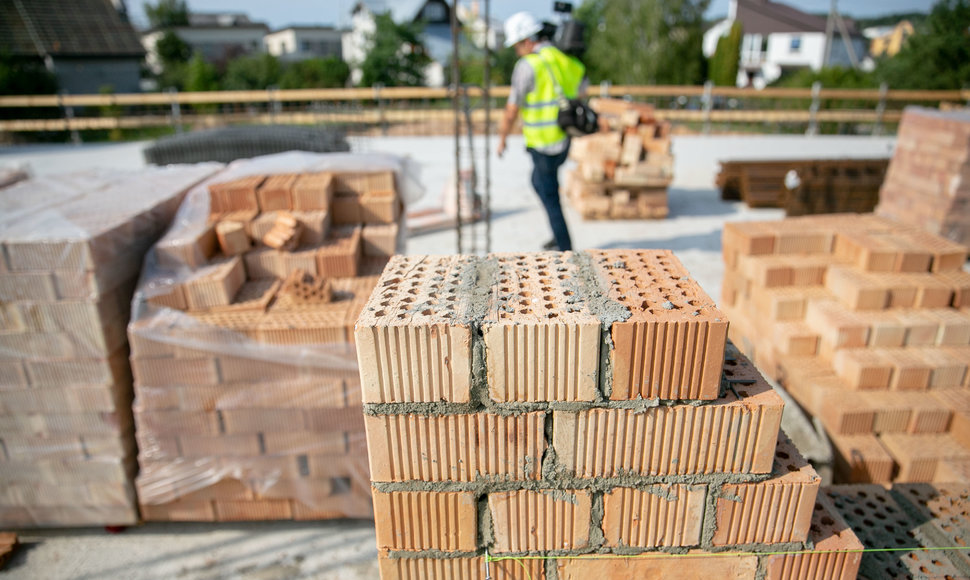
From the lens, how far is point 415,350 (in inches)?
70.6

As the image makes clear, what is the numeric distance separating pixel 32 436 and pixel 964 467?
5245 millimetres

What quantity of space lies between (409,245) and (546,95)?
2855mm

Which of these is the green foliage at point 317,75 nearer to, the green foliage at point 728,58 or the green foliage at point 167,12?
the green foliage at point 728,58

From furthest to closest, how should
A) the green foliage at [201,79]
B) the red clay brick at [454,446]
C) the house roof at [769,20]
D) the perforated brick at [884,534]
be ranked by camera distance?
the house roof at [769,20]
the green foliage at [201,79]
the perforated brick at [884,534]
the red clay brick at [454,446]

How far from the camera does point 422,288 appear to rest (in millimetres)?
2094

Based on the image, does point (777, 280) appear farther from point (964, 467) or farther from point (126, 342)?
point (126, 342)

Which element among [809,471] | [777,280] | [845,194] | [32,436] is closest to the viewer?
[809,471]

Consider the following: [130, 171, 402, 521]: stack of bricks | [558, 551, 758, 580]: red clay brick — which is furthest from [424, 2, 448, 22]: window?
[558, 551, 758, 580]: red clay brick

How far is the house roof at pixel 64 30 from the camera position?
24.5 m

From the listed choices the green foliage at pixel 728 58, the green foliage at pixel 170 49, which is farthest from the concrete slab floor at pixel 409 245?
the green foliage at pixel 170 49

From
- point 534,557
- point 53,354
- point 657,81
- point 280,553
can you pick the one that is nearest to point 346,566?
point 280,553

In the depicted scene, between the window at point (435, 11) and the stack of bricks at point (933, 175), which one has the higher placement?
the window at point (435, 11)

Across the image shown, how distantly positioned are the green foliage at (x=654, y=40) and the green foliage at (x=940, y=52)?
28.6ft

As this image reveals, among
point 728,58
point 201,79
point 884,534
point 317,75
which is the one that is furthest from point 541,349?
point 728,58
